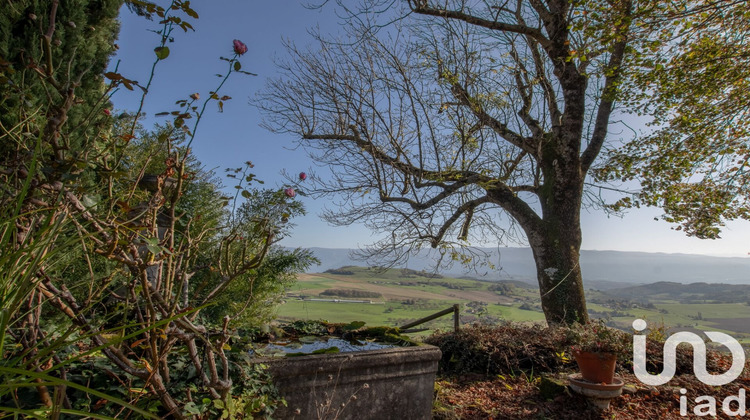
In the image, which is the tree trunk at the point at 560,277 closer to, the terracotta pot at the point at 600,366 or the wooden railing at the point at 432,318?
the wooden railing at the point at 432,318

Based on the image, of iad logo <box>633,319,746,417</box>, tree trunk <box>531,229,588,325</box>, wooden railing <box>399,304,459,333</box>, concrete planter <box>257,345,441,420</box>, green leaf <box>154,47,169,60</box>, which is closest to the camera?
green leaf <box>154,47,169,60</box>

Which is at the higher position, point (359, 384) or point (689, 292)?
point (689, 292)

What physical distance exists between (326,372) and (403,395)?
0.85m

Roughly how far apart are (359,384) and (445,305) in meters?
3.73

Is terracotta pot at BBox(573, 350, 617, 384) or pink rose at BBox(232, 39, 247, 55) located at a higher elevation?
pink rose at BBox(232, 39, 247, 55)

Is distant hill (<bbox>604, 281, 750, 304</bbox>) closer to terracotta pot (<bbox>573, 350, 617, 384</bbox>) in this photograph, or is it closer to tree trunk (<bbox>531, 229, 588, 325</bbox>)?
tree trunk (<bbox>531, 229, 588, 325</bbox>)

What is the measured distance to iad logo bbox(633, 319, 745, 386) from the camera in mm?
5398

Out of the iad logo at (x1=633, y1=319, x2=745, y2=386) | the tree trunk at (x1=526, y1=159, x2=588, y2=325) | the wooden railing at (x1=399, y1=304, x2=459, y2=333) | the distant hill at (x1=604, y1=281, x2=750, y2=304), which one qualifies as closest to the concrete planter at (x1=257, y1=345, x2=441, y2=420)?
the wooden railing at (x1=399, y1=304, x2=459, y2=333)

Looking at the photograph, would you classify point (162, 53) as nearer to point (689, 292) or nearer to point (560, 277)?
point (560, 277)

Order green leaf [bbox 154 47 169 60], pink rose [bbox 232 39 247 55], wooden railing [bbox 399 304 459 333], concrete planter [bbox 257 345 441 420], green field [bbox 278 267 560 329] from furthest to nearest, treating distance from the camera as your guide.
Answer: green field [bbox 278 267 560 329] < wooden railing [bbox 399 304 459 333] < concrete planter [bbox 257 345 441 420] < pink rose [bbox 232 39 247 55] < green leaf [bbox 154 47 169 60]

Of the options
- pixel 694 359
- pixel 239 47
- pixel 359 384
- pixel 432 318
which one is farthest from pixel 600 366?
pixel 239 47

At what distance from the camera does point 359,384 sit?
3.34 meters

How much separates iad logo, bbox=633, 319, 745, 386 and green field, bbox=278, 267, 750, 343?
1.77 feet

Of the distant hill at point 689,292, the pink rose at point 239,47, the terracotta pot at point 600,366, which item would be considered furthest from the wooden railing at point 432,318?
the distant hill at point 689,292
